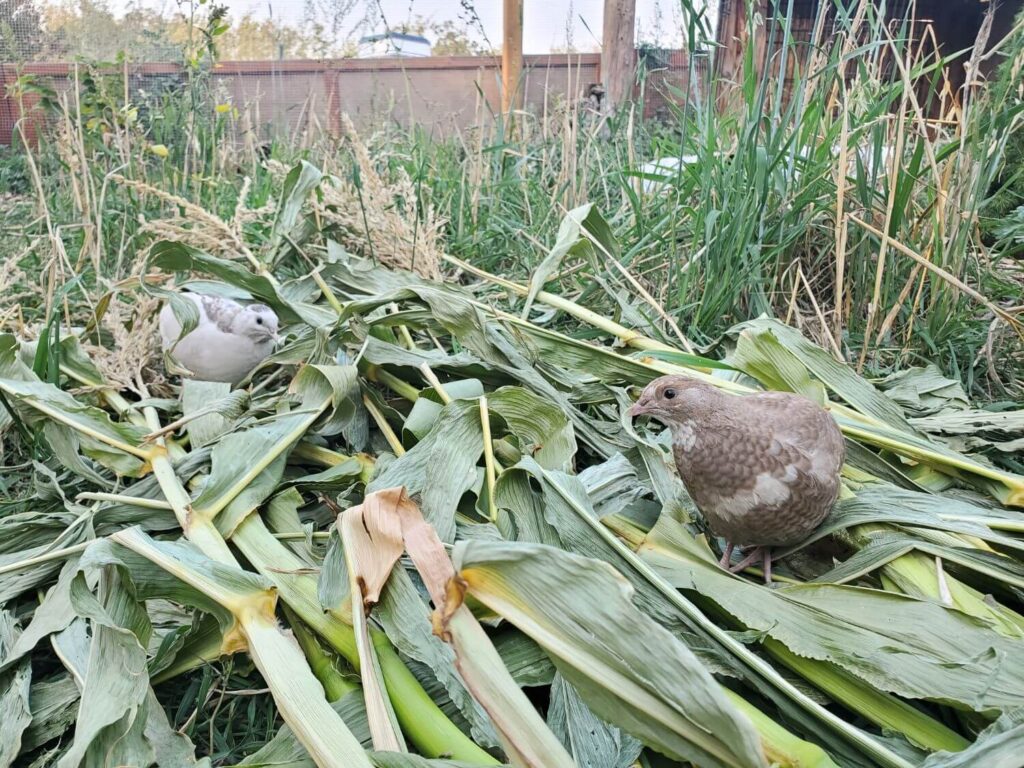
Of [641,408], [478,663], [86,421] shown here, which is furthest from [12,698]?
[641,408]

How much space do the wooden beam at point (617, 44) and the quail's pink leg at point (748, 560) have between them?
3520 mm

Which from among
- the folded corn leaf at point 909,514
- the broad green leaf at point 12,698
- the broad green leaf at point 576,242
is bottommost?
the broad green leaf at point 12,698

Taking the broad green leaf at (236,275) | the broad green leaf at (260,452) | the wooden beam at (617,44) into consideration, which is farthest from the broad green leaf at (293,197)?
the wooden beam at (617,44)

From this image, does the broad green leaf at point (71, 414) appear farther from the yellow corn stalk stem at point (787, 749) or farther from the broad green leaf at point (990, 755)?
the broad green leaf at point (990, 755)

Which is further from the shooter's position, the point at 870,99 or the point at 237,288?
the point at 870,99

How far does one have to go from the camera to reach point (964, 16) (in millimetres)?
4973

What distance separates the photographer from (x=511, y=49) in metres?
3.96

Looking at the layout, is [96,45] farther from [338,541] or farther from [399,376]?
[338,541]

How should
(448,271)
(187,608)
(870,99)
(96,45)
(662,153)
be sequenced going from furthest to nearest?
(96,45)
(662,153)
(448,271)
(870,99)
(187,608)

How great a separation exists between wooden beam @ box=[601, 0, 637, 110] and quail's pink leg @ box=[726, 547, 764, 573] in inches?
139

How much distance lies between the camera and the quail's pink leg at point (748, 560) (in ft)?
3.59

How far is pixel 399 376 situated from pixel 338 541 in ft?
1.93

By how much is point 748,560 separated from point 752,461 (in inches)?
5.7

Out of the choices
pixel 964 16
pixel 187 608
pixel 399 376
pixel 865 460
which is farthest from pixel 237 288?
pixel 964 16
